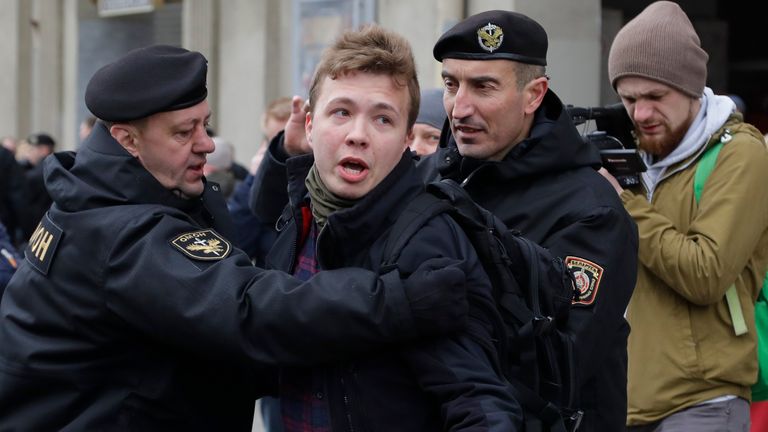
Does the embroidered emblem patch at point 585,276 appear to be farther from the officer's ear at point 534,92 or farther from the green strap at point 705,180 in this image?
the green strap at point 705,180

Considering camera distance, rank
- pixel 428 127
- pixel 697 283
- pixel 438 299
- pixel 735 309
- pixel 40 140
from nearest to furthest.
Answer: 1. pixel 438 299
2. pixel 697 283
3. pixel 735 309
4. pixel 428 127
5. pixel 40 140

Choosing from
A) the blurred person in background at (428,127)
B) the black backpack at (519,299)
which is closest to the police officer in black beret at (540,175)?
the black backpack at (519,299)

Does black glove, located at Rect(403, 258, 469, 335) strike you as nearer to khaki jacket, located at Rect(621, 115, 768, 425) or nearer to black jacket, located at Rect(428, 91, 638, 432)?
black jacket, located at Rect(428, 91, 638, 432)

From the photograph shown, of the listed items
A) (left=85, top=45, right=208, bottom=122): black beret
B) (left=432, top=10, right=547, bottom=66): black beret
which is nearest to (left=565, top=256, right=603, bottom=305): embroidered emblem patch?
(left=432, top=10, right=547, bottom=66): black beret

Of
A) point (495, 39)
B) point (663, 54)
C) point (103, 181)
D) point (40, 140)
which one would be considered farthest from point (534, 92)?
point (40, 140)

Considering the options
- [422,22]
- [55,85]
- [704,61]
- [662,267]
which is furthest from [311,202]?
[55,85]

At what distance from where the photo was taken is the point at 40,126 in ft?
51.9

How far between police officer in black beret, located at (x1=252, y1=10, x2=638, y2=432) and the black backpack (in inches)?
16.9

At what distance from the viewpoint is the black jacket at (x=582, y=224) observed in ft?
11.0

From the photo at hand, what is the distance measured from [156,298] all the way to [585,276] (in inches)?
46.4

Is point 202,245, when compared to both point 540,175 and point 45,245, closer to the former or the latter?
point 45,245

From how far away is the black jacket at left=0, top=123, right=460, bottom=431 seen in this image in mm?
2639

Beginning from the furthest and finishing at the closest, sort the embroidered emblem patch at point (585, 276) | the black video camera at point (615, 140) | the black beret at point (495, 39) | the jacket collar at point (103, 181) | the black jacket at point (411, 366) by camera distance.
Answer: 1. the black video camera at point (615, 140)
2. the black beret at point (495, 39)
3. the embroidered emblem patch at point (585, 276)
4. the jacket collar at point (103, 181)
5. the black jacket at point (411, 366)

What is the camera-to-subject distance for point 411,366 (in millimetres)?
2598
